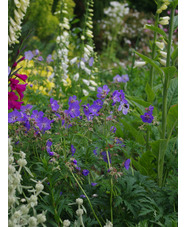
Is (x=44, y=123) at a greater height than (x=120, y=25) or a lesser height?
lesser

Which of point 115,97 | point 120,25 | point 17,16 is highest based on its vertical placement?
point 120,25

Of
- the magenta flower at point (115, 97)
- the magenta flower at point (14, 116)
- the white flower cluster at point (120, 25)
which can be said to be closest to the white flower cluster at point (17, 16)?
the magenta flower at point (14, 116)

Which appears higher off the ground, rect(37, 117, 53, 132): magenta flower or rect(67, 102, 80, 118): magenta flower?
rect(67, 102, 80, 118): magenta flower

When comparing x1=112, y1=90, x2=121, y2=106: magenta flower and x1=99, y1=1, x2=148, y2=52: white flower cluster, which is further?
x1=99, y1=1, x2=148, y2=52: white flower cluster

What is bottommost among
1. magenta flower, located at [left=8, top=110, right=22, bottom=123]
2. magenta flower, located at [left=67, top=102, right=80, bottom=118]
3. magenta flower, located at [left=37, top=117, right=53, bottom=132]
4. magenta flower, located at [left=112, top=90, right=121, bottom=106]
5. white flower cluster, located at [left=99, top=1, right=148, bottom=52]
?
magenta flower, located at [left=37, top=117, right=53, bottom=132]

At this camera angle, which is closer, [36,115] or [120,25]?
[36,115]

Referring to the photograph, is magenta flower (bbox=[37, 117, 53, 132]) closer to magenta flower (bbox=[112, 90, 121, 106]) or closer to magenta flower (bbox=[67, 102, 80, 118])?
magenta flower (bbox=[67, 102, 80, 118])

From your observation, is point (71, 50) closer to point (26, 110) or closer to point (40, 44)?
point (40, 44)

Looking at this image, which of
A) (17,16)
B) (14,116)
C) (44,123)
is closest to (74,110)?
(44,123)

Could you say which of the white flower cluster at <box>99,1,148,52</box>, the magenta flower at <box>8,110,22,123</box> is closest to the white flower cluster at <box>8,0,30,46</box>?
the magenta flower at <box>8,110,22,123</box>

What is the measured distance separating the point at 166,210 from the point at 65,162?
53 centimetres

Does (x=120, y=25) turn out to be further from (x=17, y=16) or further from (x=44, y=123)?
(x=44, y=123)

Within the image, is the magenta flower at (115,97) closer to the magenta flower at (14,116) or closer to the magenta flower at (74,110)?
the magenta flower at (74,110)

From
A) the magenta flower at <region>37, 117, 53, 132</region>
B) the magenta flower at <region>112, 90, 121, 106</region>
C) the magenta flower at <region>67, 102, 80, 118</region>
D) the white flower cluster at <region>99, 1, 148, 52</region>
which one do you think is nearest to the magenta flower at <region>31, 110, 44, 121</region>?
the magenta flower at <region>37, 117, 53, 132</region>
